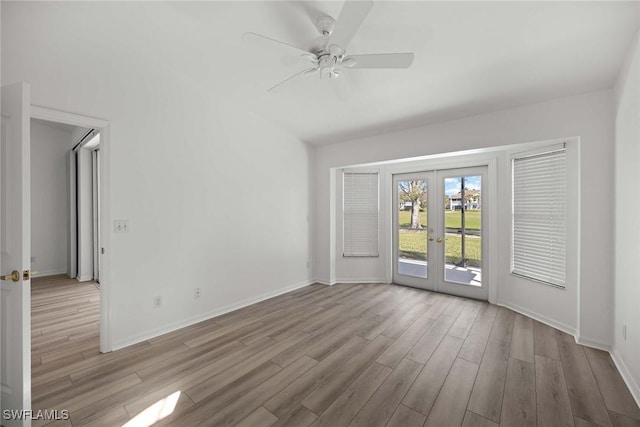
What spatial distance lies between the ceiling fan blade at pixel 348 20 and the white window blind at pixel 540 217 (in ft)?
9.75

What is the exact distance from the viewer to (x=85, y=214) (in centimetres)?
524

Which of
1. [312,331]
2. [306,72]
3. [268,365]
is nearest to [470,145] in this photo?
[306,72]

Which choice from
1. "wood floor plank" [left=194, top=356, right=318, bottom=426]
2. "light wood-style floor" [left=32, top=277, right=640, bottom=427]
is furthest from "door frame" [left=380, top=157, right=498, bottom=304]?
"wood floor plank" [left=194, top=356, right=318, bottom=426]

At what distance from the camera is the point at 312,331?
3070 mm

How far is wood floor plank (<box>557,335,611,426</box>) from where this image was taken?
1821mm

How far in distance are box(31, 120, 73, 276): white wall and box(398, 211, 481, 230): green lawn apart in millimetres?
6985

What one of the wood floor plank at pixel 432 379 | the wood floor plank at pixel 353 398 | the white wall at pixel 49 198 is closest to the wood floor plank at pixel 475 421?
the wood floor plank at pixel 432 379

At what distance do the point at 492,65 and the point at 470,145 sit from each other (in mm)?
1127

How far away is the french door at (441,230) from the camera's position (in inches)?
162

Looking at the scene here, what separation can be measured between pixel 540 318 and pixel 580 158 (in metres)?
1.97

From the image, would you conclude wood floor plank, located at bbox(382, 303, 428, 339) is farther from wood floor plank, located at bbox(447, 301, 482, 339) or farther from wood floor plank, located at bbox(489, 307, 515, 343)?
wood floor plank, located at bbox(489, 307, 515, 343)

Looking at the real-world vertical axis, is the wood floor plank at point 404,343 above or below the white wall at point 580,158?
below

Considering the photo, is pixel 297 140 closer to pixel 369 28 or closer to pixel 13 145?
pixel 369 28

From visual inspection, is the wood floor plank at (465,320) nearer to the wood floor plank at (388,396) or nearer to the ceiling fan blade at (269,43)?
the wood floor plank at (388,396)
